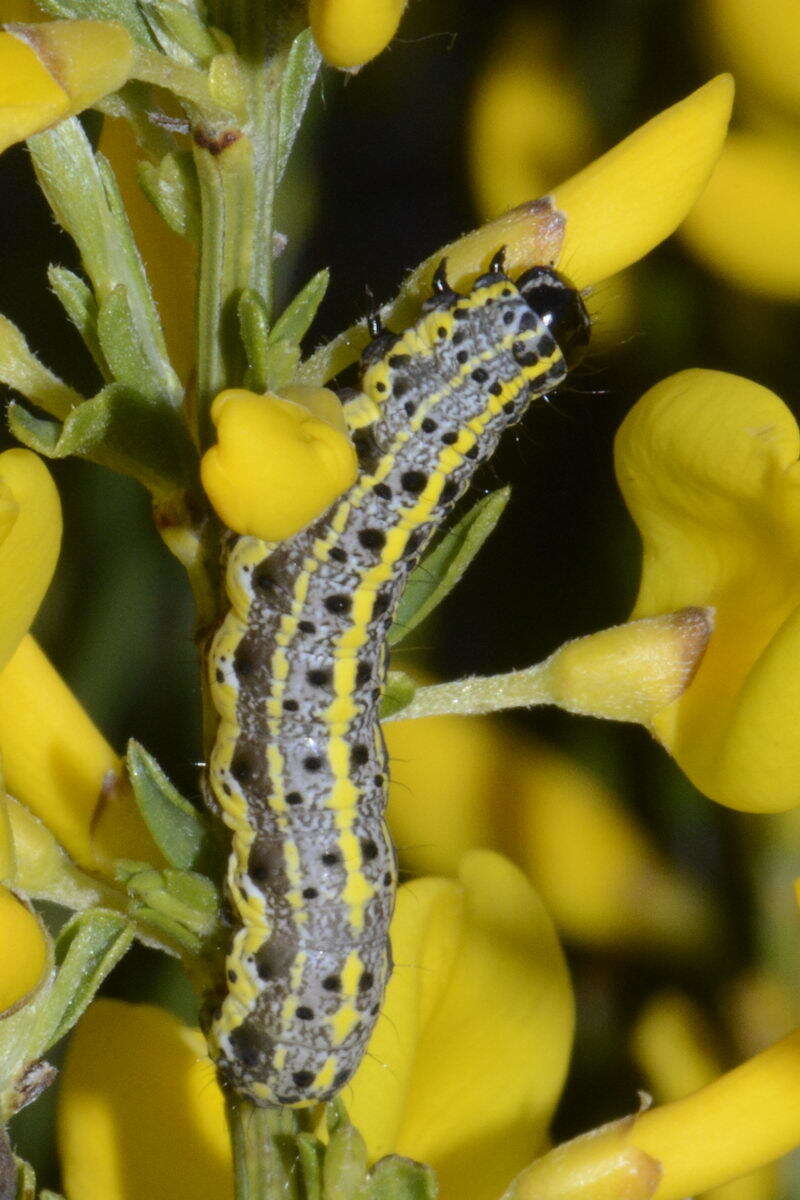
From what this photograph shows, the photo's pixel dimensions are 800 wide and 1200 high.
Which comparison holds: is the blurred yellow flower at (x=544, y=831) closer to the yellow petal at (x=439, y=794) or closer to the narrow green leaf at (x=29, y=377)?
the yellow petal at (x=439, y=794)

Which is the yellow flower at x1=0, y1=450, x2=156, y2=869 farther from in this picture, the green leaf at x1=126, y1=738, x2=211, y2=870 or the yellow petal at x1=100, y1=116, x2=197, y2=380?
the yellow petal at x1=100, y1=116, x2=197, y2=380

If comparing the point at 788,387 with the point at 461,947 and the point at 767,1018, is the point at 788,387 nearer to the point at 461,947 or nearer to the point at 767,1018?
the point at 767,1018

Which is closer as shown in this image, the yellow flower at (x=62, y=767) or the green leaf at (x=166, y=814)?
the green leaf at (x=166, y=814)

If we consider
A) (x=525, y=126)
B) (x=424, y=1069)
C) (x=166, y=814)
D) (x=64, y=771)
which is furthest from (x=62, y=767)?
(x=525, y=126)

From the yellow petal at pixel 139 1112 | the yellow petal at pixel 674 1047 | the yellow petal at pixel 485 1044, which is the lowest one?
the yellow petal at pixel 674 1047

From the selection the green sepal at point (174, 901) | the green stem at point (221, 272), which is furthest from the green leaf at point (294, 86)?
the green sepal at point (174, 901)

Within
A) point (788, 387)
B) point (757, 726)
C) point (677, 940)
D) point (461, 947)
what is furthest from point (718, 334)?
point (757, 726)

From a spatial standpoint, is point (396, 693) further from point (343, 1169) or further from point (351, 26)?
point (351, 26)
